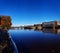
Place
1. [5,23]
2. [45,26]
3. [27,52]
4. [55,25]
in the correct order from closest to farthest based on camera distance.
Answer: [27,52]
[5,23]
[55,25]
[45,26]

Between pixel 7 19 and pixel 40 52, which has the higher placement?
pixel 7 19

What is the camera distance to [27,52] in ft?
32.4

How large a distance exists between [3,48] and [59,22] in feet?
190

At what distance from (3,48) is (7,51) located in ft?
2.41

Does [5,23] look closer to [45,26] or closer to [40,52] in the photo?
[45,26]

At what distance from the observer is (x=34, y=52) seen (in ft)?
32.9

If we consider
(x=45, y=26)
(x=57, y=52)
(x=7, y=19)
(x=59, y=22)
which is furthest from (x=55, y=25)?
(x=57, y=52)

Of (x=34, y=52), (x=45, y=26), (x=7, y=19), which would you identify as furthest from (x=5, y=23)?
(x=34, y=52)

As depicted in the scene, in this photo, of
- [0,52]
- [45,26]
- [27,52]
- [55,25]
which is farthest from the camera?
[45,26]

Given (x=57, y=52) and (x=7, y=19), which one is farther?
(x=7, y=19)

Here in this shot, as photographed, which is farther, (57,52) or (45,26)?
(45,26)

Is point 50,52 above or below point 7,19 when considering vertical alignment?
below

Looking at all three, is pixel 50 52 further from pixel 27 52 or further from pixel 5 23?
pixel 5 23

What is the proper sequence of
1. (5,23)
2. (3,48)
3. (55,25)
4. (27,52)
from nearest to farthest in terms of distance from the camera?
1. (3,48)
2. (27,52)
3. (5,23)
4. (55,25)
